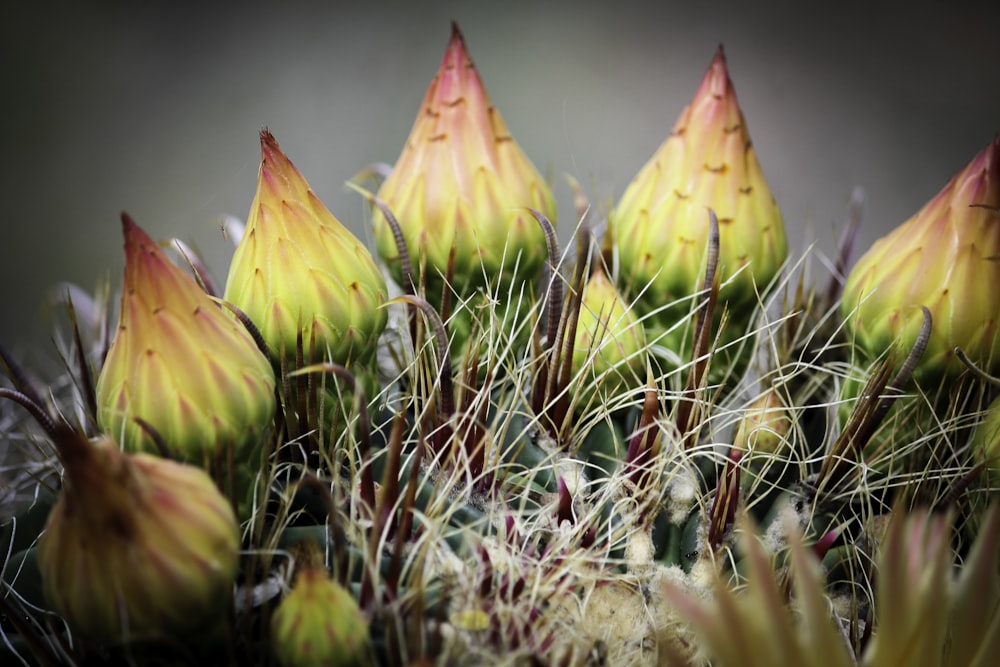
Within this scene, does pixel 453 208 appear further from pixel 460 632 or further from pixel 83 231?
pixel 83 231

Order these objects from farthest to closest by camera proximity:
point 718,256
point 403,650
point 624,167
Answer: point 624,167
point 718,256
point 403,650

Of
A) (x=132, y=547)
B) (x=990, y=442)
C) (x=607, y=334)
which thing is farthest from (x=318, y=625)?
(x=990, y=442)

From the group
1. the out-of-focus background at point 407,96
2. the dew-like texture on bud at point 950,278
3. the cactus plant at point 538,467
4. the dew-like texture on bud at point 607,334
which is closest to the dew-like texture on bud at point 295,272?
the cactus plant at point 538,467

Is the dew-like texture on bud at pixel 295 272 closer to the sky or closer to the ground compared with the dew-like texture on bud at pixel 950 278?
closer to the sky

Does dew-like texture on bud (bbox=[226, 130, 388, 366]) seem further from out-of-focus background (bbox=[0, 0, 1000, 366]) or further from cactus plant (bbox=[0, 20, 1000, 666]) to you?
out-of-focus background (bbox=[0, 0, 1000, 366])

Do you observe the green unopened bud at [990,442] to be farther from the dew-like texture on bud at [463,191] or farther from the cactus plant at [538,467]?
the dew-like texture on bud at [463,191]

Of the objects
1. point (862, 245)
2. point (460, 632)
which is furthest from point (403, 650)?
point (862, 245)

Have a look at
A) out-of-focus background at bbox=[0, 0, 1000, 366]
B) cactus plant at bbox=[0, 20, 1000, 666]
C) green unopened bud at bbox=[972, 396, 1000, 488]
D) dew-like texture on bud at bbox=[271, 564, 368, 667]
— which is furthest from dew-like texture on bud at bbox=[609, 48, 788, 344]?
out-of-focus background at bbox=[0, 0, 1000, 366]
